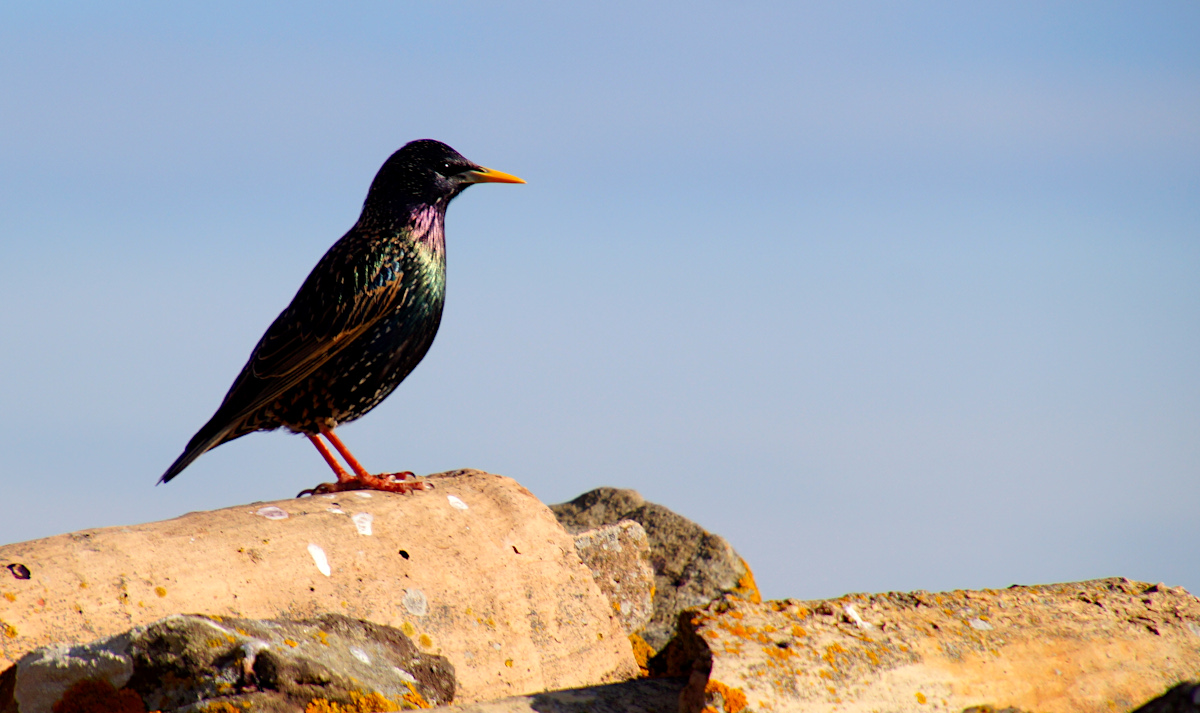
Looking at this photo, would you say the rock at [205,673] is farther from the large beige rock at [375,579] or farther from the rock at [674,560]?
the rock at [674,560]

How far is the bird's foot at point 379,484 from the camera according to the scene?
483 centimetres

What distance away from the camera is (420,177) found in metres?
6.23

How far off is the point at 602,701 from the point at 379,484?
2.13 m

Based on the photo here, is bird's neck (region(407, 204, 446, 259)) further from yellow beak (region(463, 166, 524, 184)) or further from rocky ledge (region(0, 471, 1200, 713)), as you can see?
rocky ledge (region(0, 471, 1200, 713))

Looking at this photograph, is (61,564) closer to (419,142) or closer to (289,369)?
(289,369)

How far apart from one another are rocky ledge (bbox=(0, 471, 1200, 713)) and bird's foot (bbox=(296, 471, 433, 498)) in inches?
7.1

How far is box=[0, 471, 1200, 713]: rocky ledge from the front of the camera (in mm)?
3072

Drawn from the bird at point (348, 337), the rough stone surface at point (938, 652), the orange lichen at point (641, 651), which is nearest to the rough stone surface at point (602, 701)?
the rough stone surface at point (938, 652)

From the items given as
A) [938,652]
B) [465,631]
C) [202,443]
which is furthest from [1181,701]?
[202,443]

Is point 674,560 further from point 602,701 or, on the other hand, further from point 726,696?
point 726,696

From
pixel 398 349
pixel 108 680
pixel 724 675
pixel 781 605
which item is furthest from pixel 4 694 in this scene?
pixel 398 349

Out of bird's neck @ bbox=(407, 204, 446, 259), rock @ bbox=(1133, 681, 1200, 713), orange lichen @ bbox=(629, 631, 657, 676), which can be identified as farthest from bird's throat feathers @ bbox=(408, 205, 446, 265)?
rock @ bbox=(1133, 681, 1200, 713)

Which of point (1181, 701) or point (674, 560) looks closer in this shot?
point (1181, 701)

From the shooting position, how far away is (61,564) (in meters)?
3.56
